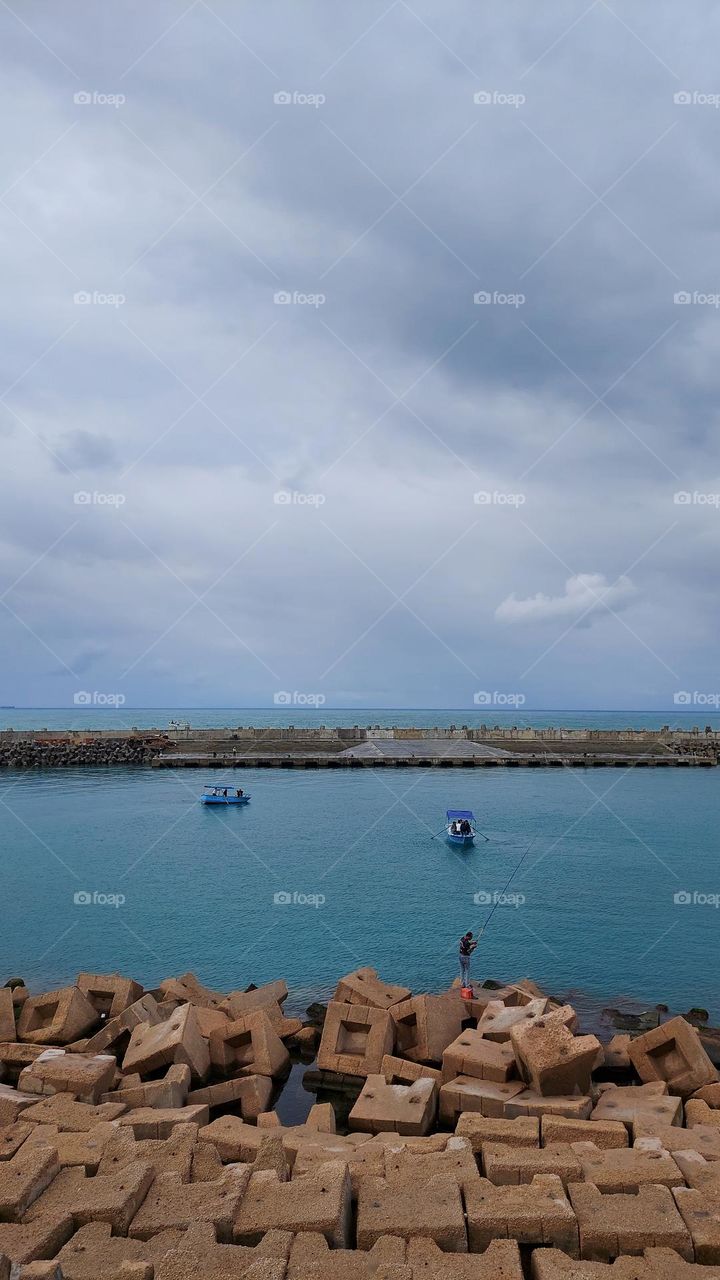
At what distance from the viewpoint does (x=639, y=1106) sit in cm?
977

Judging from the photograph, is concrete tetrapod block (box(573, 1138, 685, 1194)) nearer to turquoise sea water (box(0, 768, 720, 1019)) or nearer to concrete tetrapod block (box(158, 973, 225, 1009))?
concrete tetrapod block (box(158, 973, 225, 1009))

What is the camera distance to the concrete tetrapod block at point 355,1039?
38.8ft

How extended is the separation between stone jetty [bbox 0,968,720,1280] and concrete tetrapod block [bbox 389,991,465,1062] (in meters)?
0.03

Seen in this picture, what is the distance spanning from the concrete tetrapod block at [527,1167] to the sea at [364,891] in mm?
9166

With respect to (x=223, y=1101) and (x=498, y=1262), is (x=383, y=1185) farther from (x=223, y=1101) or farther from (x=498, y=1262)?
(x=223, y=1101)

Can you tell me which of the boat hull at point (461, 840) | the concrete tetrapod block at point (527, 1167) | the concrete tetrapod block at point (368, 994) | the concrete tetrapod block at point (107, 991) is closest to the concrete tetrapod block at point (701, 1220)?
the concrete tetrapod block at point (527, 1167)

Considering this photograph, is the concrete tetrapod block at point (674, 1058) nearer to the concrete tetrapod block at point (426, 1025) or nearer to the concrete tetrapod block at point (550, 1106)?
the concrete tetrapod block at point (550, 1106)

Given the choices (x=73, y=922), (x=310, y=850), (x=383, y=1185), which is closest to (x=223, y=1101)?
(x=383, y=1185)

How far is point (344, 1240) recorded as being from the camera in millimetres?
6484

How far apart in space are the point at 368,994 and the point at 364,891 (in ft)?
45.6

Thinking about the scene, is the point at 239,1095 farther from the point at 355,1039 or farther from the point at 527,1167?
the point at 527,1167

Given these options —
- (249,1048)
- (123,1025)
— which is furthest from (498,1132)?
(123,1025)

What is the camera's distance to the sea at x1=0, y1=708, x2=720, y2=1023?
19.0m

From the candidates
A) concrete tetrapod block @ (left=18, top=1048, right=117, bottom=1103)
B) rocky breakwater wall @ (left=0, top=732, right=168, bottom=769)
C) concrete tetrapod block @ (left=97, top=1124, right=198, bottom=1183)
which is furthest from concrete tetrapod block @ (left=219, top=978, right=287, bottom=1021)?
rocky breakwater wall @ (left=0, top=732, right=168, bottom=769)
